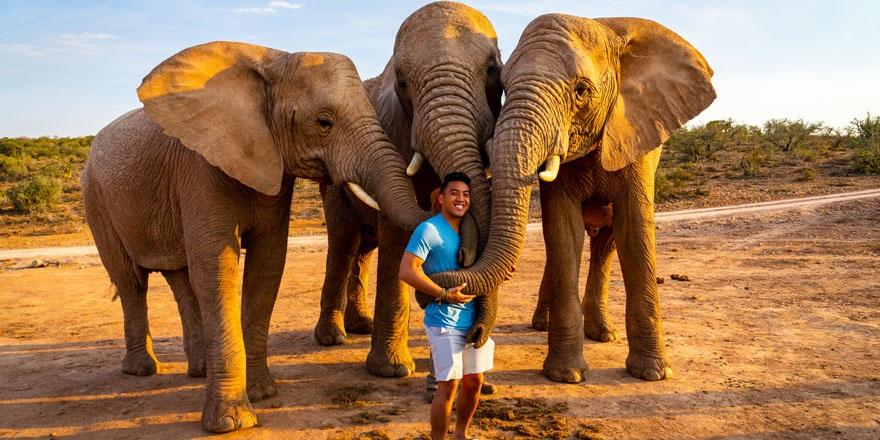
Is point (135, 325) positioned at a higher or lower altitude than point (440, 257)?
lower

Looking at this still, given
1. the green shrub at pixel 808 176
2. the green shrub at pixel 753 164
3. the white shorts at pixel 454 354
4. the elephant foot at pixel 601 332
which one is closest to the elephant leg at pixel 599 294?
the elephant foot at pixel 601 332

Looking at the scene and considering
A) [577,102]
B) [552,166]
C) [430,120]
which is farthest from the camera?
[577,102]

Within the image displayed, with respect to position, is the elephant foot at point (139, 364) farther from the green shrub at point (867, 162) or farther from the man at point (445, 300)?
the green shrub at point (867, 162)

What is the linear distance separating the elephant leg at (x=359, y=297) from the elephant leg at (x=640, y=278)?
3.16 m

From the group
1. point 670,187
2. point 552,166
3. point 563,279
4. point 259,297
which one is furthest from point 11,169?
point 552,166

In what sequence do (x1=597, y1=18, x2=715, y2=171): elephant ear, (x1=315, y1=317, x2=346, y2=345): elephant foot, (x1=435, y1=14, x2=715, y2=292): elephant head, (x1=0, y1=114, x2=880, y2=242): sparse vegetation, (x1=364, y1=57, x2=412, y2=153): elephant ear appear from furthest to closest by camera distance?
1. (x1=0, y1=114, x2=880, y2=242): sparse vegetation
2. (x1=315, y1=317, x2=346, y2=345): elephant foot
3. (x1=364, y1=57, x2=412, y2=153): elephant ear
4. (x1=597, y1=18, x2=715, y2=171): elephant ear
5. (x1=435, y1=14, x2=715, y2=292): elephant head

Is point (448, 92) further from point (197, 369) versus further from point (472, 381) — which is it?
point (197, 369)

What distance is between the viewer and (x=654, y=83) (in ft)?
19.3

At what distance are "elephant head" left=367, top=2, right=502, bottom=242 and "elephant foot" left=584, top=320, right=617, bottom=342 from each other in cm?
295

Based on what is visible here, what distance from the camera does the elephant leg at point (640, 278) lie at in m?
6.05

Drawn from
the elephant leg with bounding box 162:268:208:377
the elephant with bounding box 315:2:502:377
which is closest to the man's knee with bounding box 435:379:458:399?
the elephant with bounding box 315:2:502:377

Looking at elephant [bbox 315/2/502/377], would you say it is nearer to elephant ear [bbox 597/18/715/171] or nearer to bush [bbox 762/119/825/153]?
elephant ear [bbox 597/18/715/171]

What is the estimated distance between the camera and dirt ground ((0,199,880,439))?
511 centimetres

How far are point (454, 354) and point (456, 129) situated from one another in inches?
61.8
